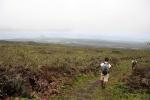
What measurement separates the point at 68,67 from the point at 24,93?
50.7ft

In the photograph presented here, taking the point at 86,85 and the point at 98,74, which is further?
the point at 98,74

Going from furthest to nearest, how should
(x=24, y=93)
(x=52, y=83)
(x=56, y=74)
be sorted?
1. (x=56, y=74)
2. (x=52, y=83)
3. (x=24, y=93)

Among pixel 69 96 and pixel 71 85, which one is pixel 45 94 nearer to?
pixel 69 96

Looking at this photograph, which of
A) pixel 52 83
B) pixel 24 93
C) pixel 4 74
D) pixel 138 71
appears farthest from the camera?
pixel 138 71

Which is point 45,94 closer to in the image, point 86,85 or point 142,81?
point 86,85

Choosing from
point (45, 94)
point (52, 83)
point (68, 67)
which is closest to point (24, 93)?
point (45, 94)

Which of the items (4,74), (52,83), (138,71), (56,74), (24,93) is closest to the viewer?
(24,93)

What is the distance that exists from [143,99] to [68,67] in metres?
13.7

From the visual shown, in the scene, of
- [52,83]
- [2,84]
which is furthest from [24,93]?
[52,83]

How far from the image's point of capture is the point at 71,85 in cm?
2903

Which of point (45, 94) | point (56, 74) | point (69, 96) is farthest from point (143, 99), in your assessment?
point (56, 74)

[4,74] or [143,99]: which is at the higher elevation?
[4,74]

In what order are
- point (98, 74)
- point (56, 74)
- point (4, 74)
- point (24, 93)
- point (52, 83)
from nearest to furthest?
1. point (24, 93)
2. point (4, 74)
3. point (52, 83)
4. point (56, 74)
5. point (98, 74)

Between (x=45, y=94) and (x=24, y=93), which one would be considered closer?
(x=24, y=93)
